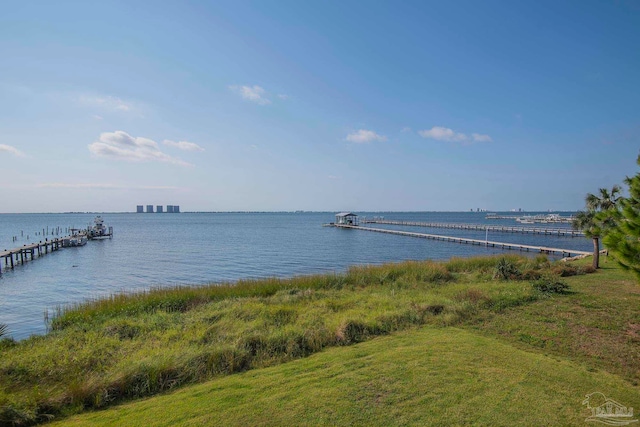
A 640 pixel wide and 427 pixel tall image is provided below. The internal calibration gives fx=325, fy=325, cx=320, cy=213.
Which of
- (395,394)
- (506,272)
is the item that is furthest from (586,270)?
(395,394)

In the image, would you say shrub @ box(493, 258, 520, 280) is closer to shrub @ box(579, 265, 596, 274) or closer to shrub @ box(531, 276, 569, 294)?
shrub @ box(531, 276, 569, 294)

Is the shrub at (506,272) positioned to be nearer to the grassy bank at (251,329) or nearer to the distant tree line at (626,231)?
the grassy bank at (251,329)

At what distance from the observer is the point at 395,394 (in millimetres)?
5297

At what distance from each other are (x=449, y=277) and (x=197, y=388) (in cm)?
1511

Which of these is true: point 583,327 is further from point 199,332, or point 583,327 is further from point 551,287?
point 199,332

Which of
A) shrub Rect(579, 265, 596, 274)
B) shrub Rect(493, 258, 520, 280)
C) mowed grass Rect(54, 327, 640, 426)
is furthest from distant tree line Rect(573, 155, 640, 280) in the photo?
shrub Rect(579, 265, 596, 274)

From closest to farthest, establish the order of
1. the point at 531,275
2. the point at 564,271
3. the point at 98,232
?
the point at 531,275 → the point at 564,271 → the point at 98,232

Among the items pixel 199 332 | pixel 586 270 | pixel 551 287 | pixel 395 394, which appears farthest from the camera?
pixel 586 270

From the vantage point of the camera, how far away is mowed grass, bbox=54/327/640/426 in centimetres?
468

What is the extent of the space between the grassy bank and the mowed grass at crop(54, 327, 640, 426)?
276 mm

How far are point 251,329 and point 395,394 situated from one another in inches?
200

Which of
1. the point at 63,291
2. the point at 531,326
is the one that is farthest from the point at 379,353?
the point at 63,291

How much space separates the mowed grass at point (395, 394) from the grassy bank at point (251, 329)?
0.28m

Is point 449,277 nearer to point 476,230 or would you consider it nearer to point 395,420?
point 395,420
